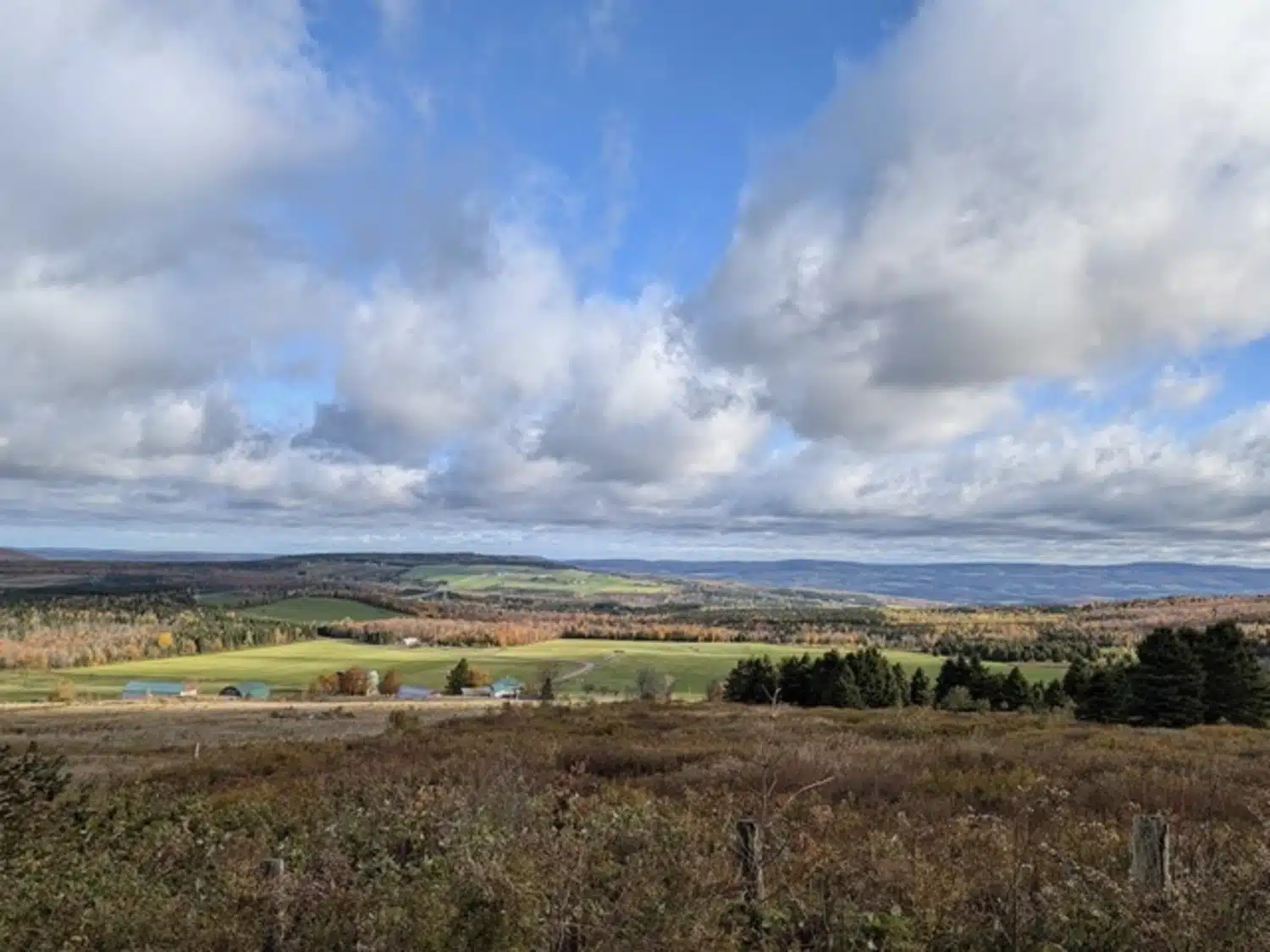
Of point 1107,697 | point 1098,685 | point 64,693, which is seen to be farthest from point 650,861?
point 64,693

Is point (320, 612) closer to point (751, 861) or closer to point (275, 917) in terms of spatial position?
point (275, 917)

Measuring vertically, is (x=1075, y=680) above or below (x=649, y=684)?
above

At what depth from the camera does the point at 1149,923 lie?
18.4 ft

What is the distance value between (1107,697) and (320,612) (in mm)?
172739

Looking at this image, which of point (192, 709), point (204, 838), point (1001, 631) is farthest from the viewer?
point (1001, 631)

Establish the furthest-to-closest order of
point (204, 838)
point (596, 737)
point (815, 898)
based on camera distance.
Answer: point (596, 737), point (204, 838), point (815, 898)

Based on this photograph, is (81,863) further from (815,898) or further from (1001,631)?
(1001,631)

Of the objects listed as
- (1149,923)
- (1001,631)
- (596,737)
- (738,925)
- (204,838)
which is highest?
(1149,923)

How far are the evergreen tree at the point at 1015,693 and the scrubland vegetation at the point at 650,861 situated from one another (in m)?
40.5

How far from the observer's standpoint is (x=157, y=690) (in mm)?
95188

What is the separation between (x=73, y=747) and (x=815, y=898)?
42.7 meters

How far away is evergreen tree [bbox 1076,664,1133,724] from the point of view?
42719 mm

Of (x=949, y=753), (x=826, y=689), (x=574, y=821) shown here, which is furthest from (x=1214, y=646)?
(x=574, y=821)

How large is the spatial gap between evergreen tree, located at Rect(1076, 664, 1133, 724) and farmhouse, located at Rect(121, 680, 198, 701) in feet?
275
